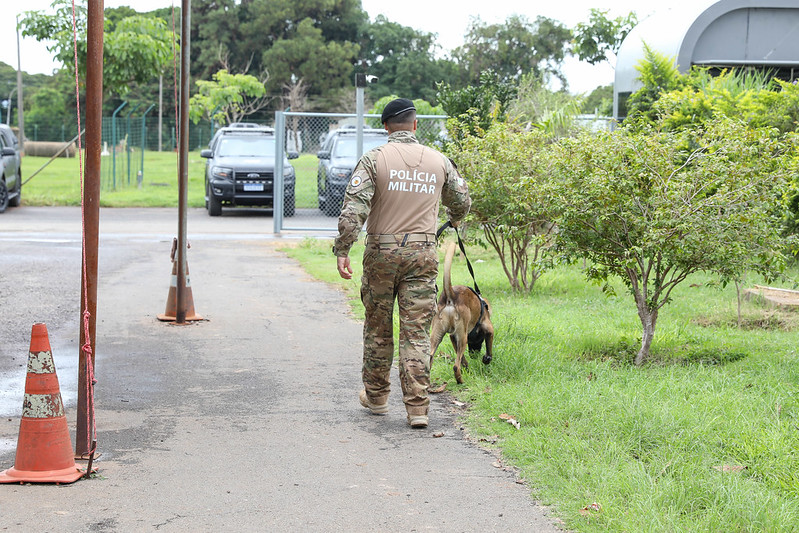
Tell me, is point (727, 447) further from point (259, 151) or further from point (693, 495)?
point (259, 151)

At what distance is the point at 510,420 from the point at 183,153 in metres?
4.15

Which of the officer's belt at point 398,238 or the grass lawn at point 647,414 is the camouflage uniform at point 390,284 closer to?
the officer's belt at point 398,238

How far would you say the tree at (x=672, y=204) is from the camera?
21.2 feet

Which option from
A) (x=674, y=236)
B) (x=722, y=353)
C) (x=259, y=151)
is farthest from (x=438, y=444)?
(x=259, y=151)

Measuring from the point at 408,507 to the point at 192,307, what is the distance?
5.31 metres

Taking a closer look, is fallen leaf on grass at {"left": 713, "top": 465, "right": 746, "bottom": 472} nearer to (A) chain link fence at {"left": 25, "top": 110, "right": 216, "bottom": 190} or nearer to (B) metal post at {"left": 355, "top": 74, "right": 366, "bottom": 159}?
(B) metal post at {"left": 355, "top": 74, "right": 366, "bottom": 159}

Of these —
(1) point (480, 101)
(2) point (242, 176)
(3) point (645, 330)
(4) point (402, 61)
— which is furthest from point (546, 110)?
(4) point (402, 61)

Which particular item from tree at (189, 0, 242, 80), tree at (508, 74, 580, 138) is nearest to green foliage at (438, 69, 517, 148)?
tree at (508, 74, 580, 138)

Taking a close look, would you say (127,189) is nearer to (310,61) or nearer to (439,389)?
(439,389)

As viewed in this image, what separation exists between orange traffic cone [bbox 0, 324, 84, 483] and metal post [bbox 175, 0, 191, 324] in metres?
3.76

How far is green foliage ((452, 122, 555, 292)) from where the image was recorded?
31.9ft

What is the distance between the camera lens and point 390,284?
18.6 feet

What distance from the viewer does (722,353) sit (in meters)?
7.24

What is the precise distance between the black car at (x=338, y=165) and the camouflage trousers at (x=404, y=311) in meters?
13.3
